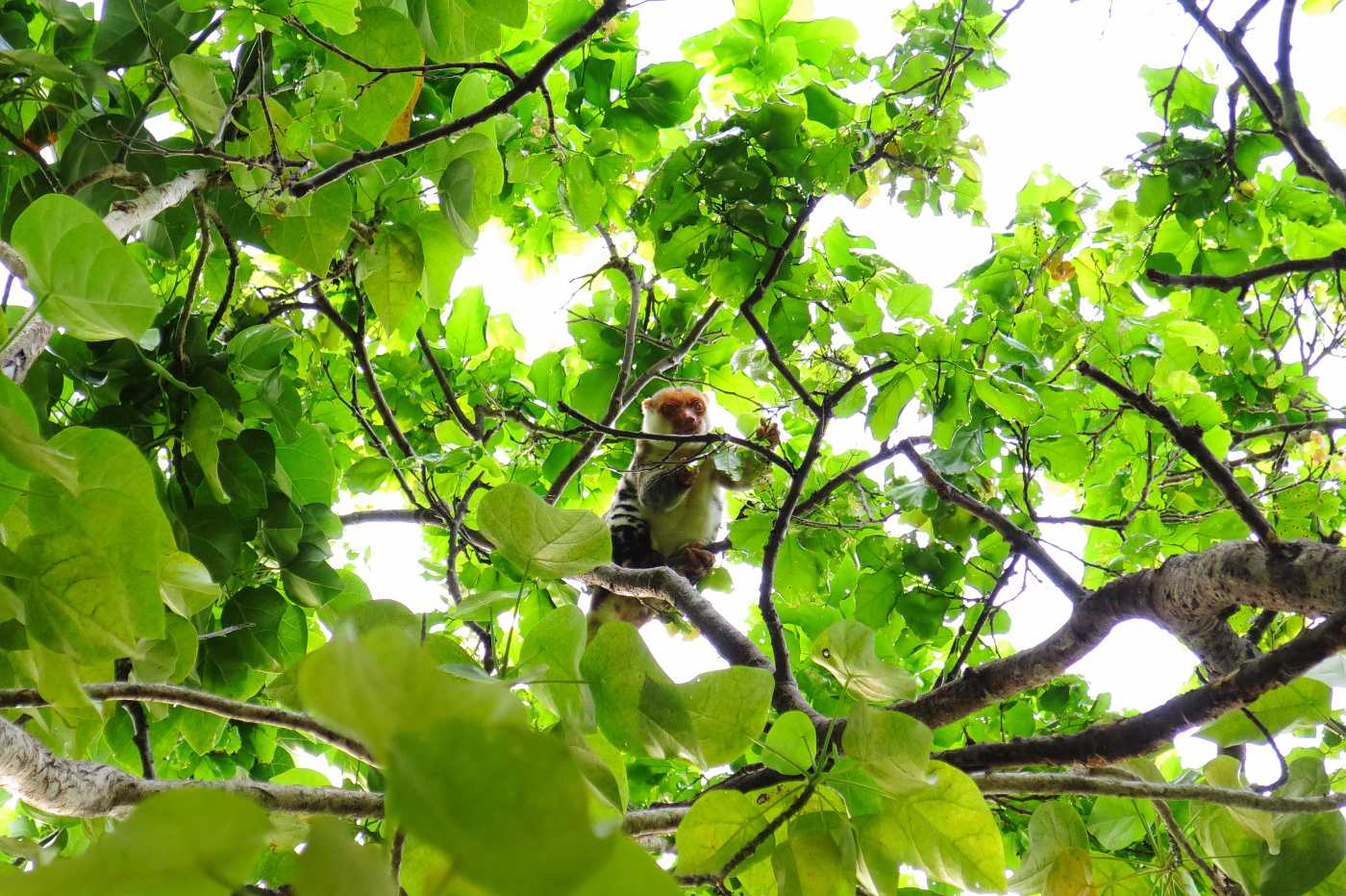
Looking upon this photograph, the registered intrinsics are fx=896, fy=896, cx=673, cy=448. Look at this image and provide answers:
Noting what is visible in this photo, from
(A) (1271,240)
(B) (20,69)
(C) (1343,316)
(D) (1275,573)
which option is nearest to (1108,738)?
(D) (1275,573)

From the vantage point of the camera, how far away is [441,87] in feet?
9.38

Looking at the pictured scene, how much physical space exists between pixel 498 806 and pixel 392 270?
57.5 inches

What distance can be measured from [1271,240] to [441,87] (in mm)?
3080

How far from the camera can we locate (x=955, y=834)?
1025 mm

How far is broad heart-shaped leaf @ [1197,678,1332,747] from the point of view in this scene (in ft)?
3.88

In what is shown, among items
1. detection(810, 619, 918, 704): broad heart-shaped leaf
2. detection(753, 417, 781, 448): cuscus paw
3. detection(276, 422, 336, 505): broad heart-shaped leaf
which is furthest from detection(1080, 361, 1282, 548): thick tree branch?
detection(276, 422, 336, 505): broad heart-shaped leaf

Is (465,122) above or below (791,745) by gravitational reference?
above

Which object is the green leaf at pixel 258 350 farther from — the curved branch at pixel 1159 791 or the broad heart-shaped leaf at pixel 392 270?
the curved branch at pixel 1159 791

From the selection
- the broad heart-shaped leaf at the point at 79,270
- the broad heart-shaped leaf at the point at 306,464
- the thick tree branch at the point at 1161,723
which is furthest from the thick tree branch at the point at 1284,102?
the broad heart-shaped leaf at the point at 79,270

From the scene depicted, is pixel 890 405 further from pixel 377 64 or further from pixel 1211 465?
pixel 377 64

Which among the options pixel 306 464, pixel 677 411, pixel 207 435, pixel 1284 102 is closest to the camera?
pixel 207 435

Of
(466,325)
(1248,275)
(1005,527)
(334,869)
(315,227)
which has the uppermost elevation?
(466,325)

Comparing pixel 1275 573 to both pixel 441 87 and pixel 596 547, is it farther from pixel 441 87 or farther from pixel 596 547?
pixel 441 87

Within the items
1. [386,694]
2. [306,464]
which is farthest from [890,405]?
[386,694]
